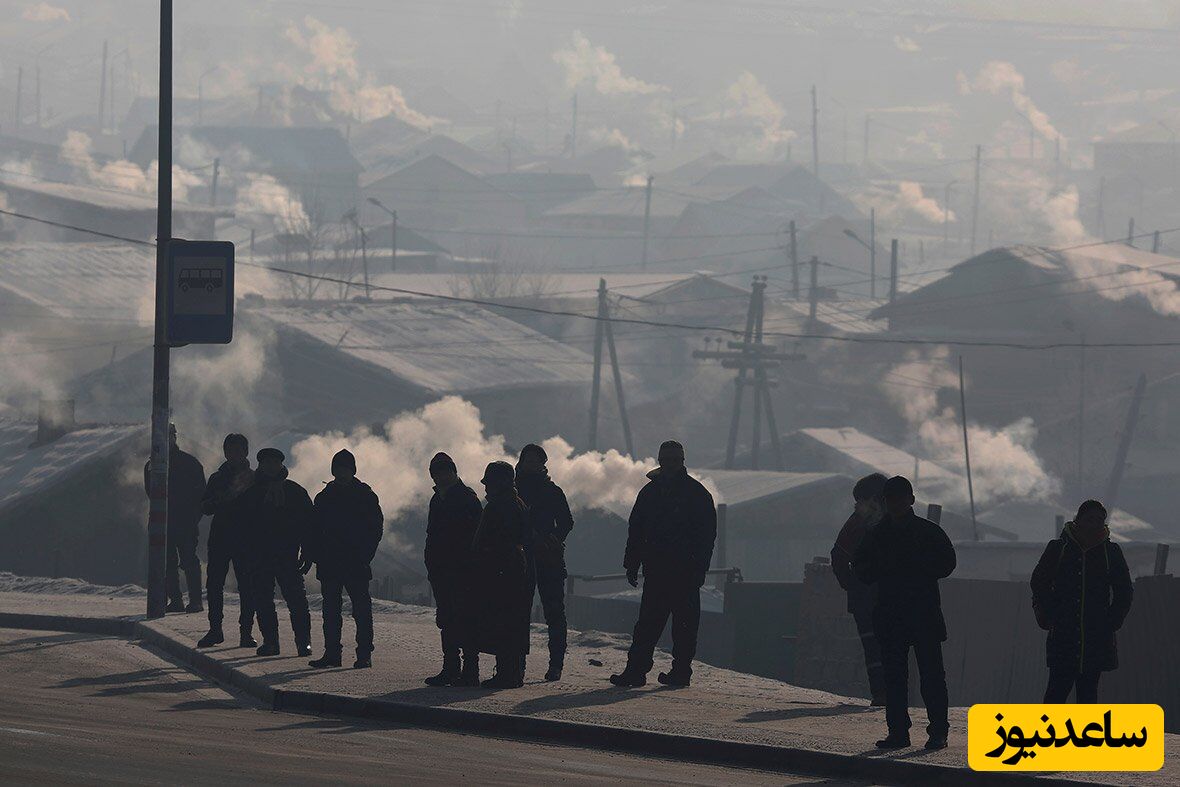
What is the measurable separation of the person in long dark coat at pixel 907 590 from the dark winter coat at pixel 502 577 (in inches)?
133

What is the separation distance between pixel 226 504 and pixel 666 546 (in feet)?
14.2

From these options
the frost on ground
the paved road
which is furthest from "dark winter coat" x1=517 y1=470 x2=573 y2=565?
the frost on ground

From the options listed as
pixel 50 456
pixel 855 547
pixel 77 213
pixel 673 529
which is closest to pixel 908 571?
pixel 855 547

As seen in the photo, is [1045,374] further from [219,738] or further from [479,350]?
[219,738]

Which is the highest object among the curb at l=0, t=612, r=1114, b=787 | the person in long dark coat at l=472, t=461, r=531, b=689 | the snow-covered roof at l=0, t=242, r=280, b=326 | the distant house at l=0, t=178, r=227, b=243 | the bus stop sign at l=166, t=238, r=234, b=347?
the distant house at l=0, t=178, r=227, b=243

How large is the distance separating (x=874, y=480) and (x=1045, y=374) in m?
80.9

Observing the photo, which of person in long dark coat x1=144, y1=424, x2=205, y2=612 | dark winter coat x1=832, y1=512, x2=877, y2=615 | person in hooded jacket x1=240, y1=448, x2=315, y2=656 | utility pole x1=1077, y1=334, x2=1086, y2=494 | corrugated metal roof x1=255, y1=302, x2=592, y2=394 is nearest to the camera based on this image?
dark winter coat x1=832, y1=512, x2=877, y2=615

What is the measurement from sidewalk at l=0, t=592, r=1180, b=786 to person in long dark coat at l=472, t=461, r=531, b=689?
1.01ft

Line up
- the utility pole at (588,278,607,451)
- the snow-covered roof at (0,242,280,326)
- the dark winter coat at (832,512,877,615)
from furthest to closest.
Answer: the snow-covered roof at (0,242,280,326) < the utility pole at (588,278,607,451) < the dark winter coat at (832,512,877,615)

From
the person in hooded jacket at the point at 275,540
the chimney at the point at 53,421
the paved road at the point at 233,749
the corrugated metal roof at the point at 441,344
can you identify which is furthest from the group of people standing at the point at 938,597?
the corrugated metal roof at the point at 441,344

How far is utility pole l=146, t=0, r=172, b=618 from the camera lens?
20859 millimetres

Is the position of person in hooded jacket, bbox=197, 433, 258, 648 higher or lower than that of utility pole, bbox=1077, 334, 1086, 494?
lower

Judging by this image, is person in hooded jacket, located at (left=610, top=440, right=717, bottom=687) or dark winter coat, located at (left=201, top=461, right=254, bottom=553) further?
dark winter coat, located at (left=201, top=461, right=254, bottom=553)

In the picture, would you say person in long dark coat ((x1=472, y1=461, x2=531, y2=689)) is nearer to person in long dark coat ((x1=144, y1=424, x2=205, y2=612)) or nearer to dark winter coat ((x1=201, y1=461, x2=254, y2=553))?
dark winter coat ((x1=201, y1=461, x2=254, y2=553))
